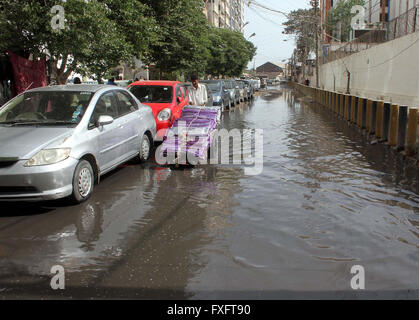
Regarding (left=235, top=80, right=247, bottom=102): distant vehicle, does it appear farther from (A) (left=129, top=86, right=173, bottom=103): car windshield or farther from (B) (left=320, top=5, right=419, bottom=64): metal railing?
(A) (left=129, top=86, right=173, bottom=103): car windshield

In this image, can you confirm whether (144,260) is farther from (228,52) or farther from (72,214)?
(228,52)

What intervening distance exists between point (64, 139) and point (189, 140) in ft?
11.2

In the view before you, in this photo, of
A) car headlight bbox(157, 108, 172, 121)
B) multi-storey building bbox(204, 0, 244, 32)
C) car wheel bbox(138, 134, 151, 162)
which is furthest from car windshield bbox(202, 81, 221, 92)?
multi-storey building bbox(204, 0, 244, 32)

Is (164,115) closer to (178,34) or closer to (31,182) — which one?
(31,182)

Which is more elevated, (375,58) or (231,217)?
(375,58)

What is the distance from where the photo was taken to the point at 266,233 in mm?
4945

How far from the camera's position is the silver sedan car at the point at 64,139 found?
5520 millimetres

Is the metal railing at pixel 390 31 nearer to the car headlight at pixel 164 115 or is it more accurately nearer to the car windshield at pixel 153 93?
the car windshield at pixel 153 93

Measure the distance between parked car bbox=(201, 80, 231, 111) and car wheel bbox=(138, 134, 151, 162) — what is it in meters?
12.7

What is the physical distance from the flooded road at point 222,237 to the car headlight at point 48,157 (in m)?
0.70

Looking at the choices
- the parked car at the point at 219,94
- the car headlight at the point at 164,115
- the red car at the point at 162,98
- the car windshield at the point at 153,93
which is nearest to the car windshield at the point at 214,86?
the parked car at the point at 219,94

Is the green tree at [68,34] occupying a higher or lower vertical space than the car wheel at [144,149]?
higher
